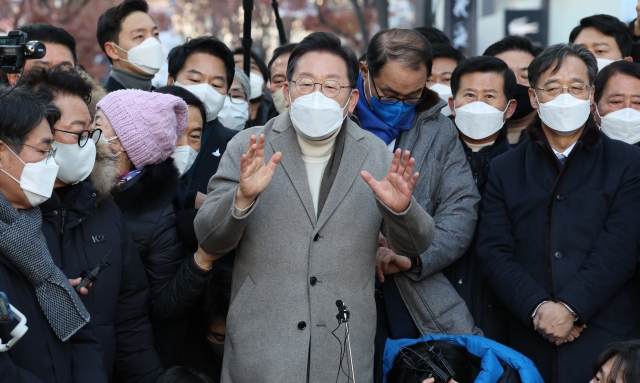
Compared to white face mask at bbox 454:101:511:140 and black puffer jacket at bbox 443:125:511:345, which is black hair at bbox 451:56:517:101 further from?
black puffer jacket at bbox 443:125:511:345

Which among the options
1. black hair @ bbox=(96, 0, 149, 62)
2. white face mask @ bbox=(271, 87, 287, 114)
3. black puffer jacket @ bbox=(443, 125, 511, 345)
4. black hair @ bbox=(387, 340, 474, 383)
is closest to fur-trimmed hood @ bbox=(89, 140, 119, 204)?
black hair @ bbox=(387, 340, 474, 383)

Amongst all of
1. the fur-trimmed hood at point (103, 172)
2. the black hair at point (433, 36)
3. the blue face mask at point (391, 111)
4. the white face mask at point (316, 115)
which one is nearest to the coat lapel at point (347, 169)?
the white face mask at point (316, 115)

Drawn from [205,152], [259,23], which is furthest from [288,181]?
[259,23]

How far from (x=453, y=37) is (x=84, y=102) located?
24.4ft

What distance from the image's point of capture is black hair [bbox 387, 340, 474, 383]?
4.21m

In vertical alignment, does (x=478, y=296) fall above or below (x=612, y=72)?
below

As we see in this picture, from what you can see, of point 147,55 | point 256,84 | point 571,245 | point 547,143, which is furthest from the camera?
point 256,84

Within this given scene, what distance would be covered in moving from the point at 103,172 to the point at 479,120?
7.54 ft

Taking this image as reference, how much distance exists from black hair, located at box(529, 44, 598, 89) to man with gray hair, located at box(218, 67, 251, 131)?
253 centimetres

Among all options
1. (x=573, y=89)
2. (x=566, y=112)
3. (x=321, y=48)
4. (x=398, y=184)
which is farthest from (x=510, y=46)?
(x=398, y=184)

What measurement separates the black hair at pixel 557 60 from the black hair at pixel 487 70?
26.0 inches

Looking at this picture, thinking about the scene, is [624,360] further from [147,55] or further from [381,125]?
[147,55]

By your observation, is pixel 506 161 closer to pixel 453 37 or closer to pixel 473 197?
pixel 473 197

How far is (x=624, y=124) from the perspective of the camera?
5.07 metres
